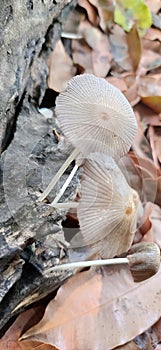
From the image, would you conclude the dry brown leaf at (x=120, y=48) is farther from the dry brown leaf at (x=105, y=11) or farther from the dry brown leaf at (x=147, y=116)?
the dry brown leaf at (x=147, y=116)

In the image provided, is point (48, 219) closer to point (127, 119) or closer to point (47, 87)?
point (127, 119)

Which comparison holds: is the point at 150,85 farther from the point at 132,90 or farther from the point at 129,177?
the point at 129,177

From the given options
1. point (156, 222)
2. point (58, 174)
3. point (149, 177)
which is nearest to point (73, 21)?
point (149, 177)

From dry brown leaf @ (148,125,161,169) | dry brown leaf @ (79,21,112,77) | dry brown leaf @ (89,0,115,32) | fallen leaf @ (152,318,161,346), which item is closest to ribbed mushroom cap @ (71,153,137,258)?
fallen leaf @ (152,318,161,346)

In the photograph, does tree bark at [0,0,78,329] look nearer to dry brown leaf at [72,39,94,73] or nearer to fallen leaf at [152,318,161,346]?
fallen leaf at [152,318,161,346]

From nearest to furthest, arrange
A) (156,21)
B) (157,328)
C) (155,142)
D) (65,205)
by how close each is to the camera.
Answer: (65,205)
(157,328)
(155,142)
(156,21)

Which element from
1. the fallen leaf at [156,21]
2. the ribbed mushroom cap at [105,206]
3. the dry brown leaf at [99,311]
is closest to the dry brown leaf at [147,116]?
the fallen leaf at [156,21]
